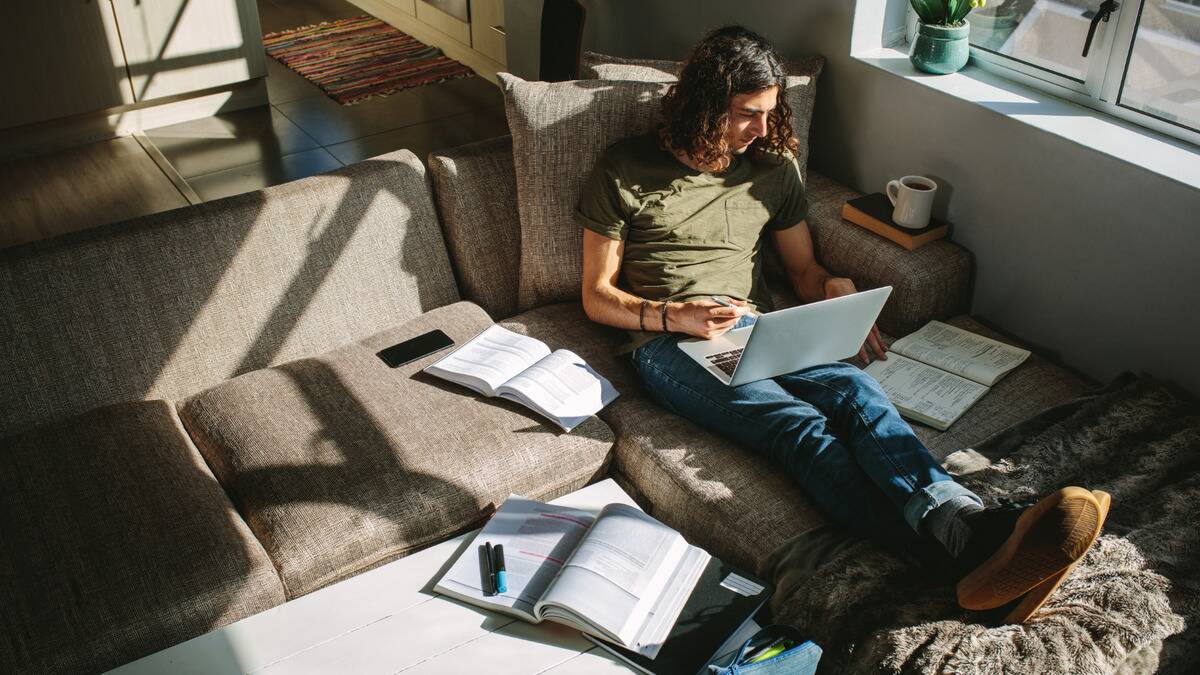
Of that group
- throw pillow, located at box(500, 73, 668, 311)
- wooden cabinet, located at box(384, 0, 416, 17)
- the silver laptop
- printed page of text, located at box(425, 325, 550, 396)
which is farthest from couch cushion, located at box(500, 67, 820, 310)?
wooden cabinet, located at box(384, 0, 416, 17)

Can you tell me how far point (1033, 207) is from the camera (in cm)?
231

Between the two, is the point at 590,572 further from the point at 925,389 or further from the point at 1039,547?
the point at 925,389

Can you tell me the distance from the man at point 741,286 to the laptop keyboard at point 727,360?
39 mm

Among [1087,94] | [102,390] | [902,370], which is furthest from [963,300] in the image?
[102,390]

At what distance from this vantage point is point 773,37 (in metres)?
2.95

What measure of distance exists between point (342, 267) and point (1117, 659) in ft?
5.83

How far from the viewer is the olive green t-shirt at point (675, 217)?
7.36 ft

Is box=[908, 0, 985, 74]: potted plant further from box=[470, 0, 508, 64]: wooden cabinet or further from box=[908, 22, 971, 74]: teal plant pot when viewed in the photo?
box=[470, 0, 508, 64]: wooden cabinet

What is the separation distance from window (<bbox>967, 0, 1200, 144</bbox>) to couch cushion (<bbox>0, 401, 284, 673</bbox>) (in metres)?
2.17

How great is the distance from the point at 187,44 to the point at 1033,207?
3.86m

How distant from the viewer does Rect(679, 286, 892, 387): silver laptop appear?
185cm

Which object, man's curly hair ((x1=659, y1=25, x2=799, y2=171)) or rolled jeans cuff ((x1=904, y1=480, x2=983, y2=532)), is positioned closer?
rolled jeans cuff ((x1=904, y1=480, x2=983, y2=532))

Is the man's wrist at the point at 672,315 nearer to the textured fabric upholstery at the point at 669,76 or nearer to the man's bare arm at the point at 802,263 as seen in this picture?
the man's bare arm at the point at 802,263

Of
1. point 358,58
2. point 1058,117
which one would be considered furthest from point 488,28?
point 1058,117
